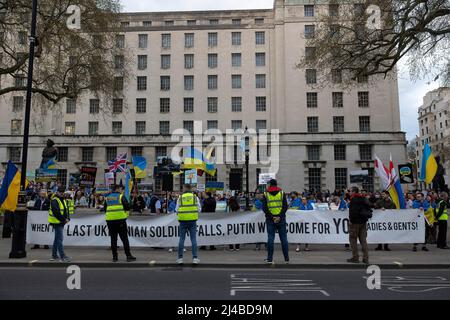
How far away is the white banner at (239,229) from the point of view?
1356cm

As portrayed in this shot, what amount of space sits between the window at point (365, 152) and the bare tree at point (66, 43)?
33522mm

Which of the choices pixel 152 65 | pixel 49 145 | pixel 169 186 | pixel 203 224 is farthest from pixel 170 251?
pixel 152 65

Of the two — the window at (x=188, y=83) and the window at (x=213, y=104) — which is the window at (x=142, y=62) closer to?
the window at (x=188, y=83)

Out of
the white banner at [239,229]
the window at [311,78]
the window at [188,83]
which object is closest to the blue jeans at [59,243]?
the white banner at [239,229]

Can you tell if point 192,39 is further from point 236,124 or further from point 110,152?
point 110,152

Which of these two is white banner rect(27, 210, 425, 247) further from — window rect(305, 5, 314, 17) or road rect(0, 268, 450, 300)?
window rect(305, 5, 314, 17)

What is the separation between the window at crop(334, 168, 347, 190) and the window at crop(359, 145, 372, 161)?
267 cm

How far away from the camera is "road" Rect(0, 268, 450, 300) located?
7141mm

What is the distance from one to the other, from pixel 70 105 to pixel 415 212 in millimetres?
47884

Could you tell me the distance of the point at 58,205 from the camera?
11242 mm

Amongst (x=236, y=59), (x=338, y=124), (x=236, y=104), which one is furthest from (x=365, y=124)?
(x=236, y=59)

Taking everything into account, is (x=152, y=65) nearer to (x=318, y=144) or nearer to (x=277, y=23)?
(x=277, y=23)

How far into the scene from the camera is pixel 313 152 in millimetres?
50938

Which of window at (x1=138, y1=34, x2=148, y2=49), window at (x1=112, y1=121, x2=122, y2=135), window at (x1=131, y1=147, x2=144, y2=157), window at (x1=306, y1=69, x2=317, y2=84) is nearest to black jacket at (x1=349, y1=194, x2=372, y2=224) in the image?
window at (x1=306, y1=69, x2=317, y2=84)
